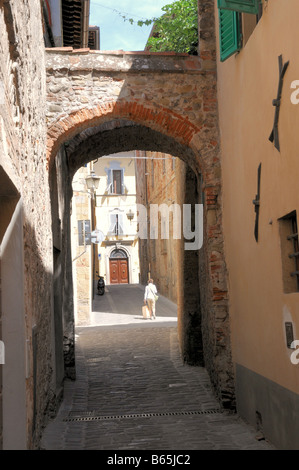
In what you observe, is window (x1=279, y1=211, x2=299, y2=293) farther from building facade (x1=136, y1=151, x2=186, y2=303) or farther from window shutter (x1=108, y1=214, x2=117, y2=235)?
window shutter (x1=108, y1=214, x2=117, y2=235)

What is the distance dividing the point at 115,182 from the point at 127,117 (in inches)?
1122

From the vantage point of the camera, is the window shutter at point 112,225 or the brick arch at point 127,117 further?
the window shutter at point 112,225

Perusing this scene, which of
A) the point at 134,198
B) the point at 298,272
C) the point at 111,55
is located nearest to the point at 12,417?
the point at 298,272

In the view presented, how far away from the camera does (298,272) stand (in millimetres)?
4762

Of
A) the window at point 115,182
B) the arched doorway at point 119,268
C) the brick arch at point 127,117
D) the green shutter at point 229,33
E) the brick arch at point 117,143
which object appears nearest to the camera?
the green shutter at point 229,33

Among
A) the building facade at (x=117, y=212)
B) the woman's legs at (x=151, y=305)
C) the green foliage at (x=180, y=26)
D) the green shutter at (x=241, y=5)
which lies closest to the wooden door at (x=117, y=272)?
the building facade at (x=117, y=212)

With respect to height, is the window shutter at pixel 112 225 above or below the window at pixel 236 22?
above

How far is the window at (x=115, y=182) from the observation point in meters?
35.9

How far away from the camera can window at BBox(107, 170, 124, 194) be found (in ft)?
118

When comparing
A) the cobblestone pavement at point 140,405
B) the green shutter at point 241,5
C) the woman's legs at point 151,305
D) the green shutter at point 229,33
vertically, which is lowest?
the cobblestone pavement at point 140,405

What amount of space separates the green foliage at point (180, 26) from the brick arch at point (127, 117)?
1.41m

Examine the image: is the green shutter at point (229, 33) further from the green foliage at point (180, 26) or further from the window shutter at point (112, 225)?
the window shutter at point (112, 225)

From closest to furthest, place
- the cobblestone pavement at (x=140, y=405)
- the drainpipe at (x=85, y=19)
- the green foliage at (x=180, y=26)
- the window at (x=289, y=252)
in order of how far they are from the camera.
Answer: the window at (x=289, y=252) → the cobblestone pavement at (x=140, y=405) → the green foliage at (x=180, y=26) → the drainpipe at (x=85, y=19)

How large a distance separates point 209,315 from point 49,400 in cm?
249
